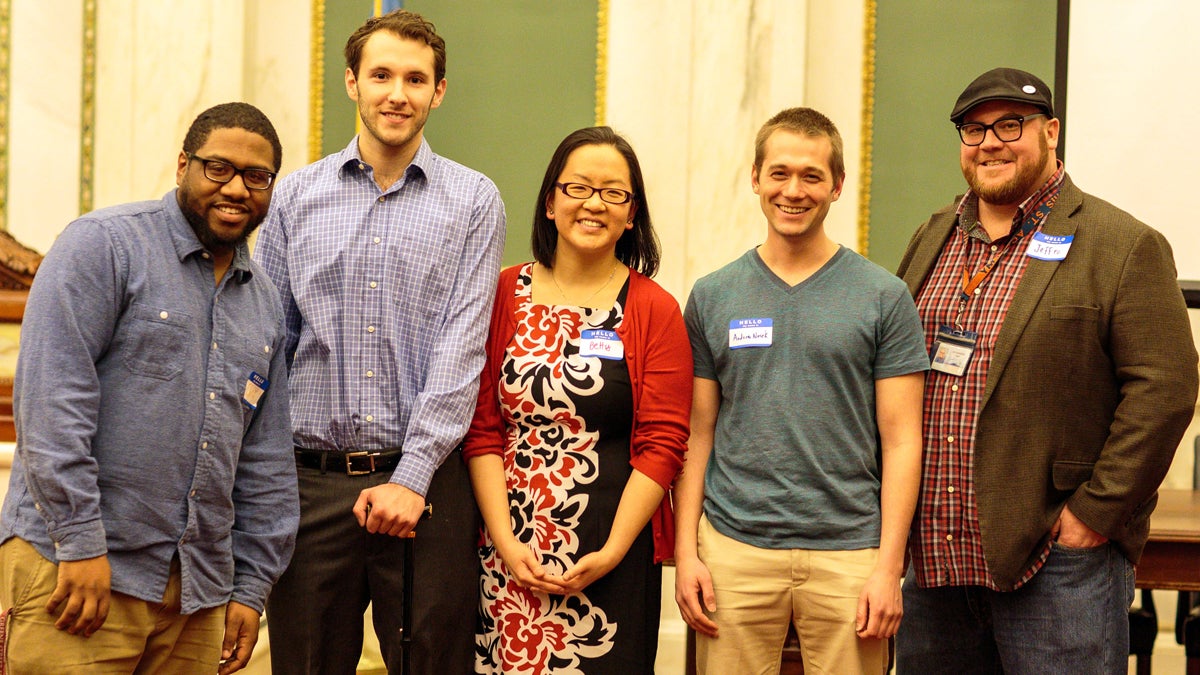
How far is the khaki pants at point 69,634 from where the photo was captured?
1770 millimetres

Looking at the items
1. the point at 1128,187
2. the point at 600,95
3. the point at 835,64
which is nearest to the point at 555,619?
the point at 600,95

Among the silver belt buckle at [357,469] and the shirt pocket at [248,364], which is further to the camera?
the silver belt buckle at [357,469]

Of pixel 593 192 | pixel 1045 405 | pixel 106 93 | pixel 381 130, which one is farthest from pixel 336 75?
pixel 1045 405

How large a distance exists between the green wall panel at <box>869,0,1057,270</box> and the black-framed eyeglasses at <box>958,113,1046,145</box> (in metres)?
2.10

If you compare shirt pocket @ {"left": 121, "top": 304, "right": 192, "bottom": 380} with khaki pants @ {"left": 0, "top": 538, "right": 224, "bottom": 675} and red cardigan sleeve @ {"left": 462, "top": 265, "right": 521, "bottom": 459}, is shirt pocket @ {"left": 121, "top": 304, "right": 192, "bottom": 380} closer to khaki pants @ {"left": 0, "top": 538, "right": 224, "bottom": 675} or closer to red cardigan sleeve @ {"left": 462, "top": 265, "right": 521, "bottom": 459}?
khaki pants @ {"left": 0, "top": 538, "right": 224, "bottom": 675}

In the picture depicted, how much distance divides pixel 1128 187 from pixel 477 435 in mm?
3219

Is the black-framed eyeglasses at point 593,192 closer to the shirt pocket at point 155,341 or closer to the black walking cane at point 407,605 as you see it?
the black walking cane at point 407,605

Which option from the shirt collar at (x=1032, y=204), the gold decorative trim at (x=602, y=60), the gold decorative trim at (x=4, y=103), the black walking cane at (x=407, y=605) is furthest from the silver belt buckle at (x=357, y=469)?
the gold decorative trim at (x=4, y=103)

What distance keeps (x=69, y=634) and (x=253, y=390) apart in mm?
527

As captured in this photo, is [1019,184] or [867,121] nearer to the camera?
[1019,184]

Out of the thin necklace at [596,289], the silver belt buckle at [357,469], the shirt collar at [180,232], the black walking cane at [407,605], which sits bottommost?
the black walking cane at [407,605]

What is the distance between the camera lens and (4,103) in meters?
4.22

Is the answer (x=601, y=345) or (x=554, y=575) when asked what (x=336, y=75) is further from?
(x=554, y=575)

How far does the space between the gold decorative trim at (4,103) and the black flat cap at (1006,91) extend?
3.61 meters
